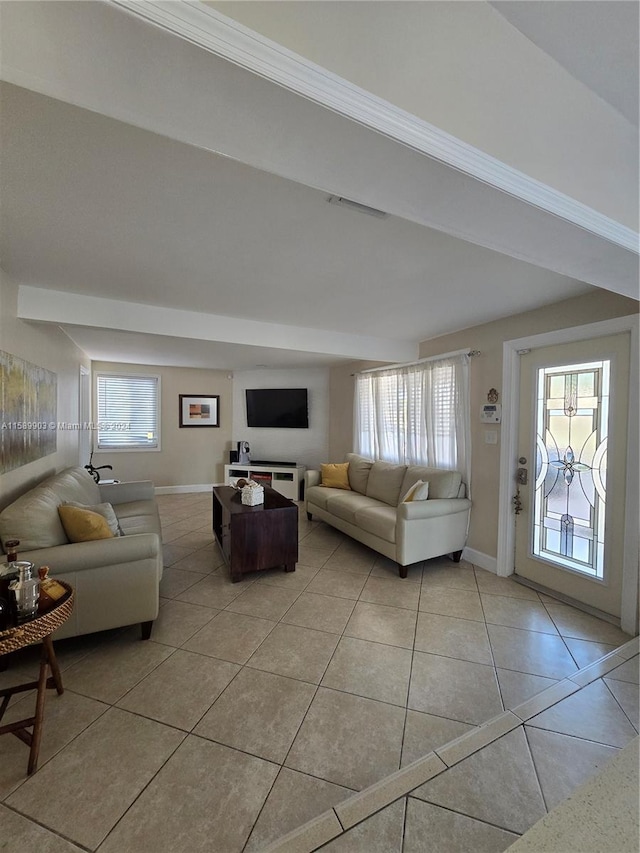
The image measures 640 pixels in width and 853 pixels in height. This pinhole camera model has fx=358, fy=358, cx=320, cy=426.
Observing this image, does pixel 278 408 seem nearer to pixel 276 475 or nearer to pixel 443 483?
pixel 276 475

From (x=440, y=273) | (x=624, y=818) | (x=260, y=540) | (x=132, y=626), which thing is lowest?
(x=132, y=626)

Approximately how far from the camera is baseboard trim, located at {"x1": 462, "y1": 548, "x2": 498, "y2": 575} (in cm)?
332

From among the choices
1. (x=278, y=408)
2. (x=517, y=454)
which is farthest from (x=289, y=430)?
(x=517, y=454)

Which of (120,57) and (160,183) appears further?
(160,183)

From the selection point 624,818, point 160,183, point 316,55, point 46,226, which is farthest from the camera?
point 46,226

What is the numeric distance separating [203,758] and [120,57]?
85.3 inches

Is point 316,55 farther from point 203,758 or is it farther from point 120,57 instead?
point 203,758

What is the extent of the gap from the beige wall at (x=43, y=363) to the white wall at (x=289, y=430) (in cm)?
256

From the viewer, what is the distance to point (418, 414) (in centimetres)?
424

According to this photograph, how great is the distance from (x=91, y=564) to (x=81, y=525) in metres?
0.30

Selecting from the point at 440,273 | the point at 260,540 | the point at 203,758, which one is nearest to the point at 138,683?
the point at 203,758

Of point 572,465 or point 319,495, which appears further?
point 319,495

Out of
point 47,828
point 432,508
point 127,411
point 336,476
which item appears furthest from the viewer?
point 127,411

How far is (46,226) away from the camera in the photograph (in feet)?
5.86
